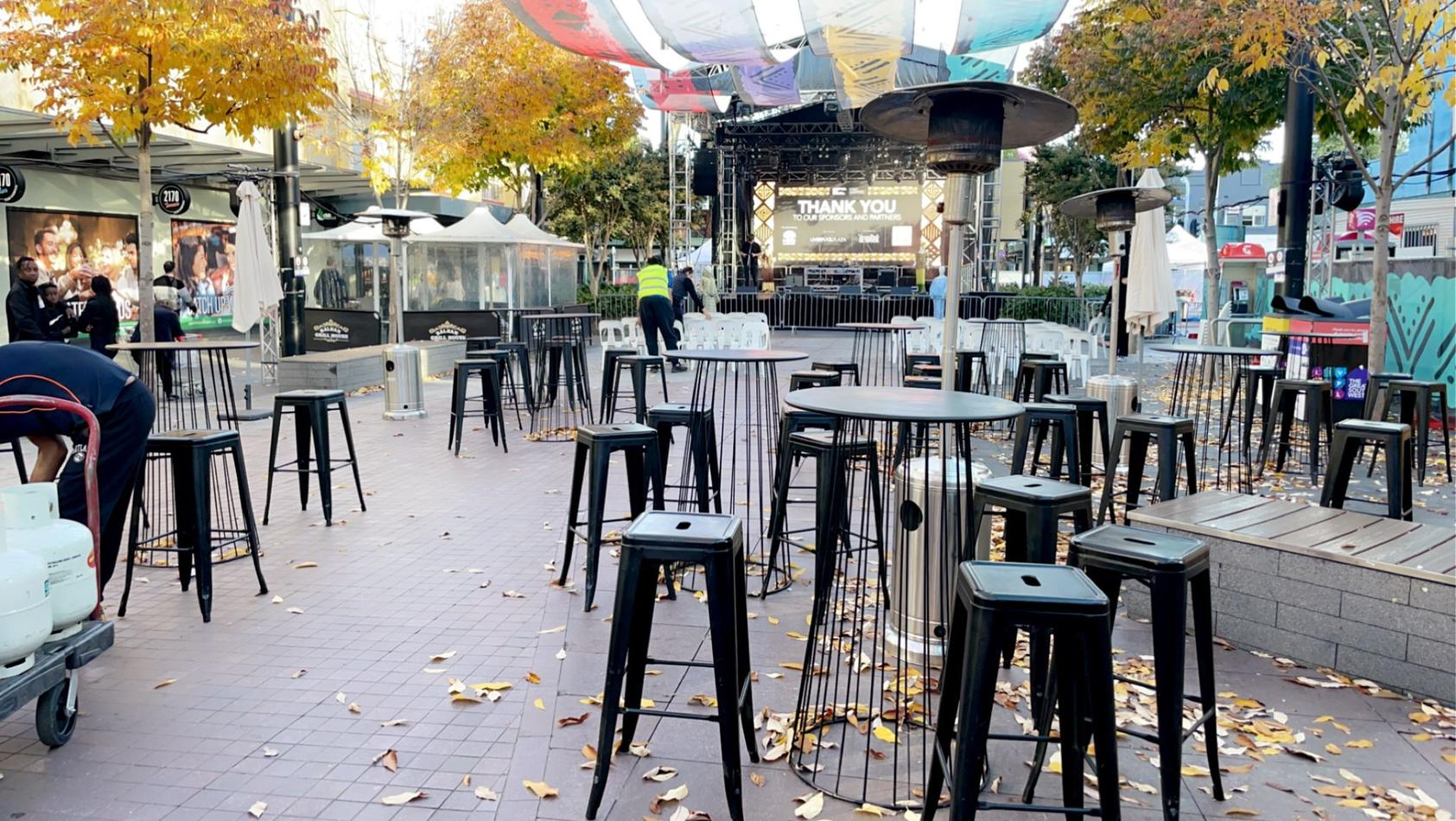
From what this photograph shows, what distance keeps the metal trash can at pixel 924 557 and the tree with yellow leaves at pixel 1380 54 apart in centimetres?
539

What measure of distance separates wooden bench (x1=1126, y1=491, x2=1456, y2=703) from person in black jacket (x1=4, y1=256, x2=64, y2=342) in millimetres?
11619

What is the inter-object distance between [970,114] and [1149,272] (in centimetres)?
535

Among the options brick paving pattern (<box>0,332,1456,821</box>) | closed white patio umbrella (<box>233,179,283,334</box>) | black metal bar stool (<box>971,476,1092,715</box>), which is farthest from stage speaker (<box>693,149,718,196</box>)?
black metal bar stool (<box>971,476,1092,715</box>)

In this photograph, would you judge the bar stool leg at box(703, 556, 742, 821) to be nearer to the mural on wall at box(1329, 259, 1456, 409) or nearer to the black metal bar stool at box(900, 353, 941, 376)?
the black metal bar stool at box(900, 353, 941, 376)

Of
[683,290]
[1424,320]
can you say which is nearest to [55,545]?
[1424,320]

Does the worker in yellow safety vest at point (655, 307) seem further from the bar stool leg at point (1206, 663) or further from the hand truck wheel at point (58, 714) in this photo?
the bar stool leg at point (1206, 663)

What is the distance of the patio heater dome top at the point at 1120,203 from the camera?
6.86 meters

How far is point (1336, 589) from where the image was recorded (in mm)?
3822

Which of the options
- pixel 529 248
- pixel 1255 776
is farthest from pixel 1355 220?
pixel 1255 776

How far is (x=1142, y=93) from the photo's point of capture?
40.1 ft

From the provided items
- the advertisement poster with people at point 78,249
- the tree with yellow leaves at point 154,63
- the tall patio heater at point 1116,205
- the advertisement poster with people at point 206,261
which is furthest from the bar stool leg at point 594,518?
the advertisement poster with people at point 206,261

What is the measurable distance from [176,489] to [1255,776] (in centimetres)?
453

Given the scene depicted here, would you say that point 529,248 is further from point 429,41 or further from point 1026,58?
point 1026,58

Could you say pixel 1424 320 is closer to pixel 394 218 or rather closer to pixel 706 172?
pixel 394 218
